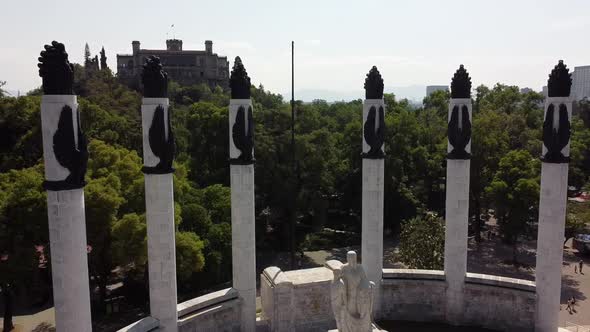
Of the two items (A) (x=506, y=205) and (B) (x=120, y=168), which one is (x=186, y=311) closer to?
(B) (x=120, y=168)

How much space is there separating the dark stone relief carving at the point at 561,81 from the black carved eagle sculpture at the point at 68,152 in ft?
Result: 49.7

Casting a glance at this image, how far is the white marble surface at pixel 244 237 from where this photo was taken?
650 inches

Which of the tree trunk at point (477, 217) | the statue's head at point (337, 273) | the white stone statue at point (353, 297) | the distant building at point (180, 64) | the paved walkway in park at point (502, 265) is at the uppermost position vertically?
the distant building at point (180, 64)

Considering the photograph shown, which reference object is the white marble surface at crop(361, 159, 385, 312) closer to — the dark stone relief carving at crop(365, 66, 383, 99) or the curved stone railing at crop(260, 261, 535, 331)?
the curved stone railing at crop(260, 261, 535, 331)

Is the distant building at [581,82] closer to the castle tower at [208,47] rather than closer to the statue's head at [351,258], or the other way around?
the castle tower at [208,47]

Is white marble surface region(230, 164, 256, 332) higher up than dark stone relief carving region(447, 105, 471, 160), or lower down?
lower down

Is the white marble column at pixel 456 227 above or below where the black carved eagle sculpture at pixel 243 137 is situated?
below

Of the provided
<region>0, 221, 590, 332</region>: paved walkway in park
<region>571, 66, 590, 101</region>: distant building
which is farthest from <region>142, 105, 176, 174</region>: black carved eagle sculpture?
<region>571, 66, 590, 101</region>: distant building

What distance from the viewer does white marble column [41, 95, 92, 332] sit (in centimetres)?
1125

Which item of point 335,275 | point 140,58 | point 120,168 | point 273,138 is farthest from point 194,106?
point 140,58

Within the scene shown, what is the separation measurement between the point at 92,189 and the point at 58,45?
10882 millimetres

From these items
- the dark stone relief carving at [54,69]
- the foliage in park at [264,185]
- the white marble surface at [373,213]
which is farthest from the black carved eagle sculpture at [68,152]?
the white marble surface at [373,213]

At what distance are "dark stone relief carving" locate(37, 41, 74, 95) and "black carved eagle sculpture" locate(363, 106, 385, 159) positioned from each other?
10643 millimetres

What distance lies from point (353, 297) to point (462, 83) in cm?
947
